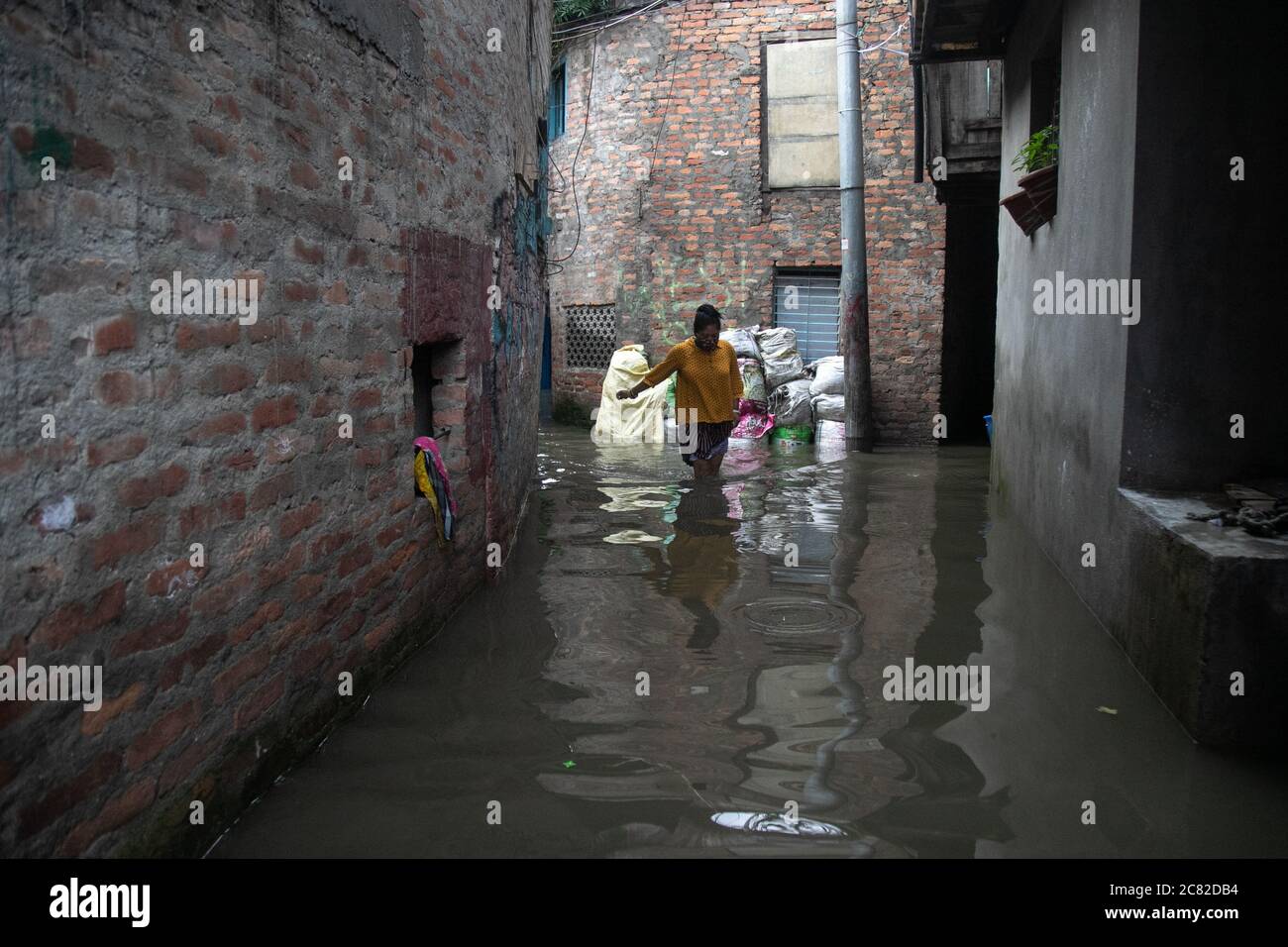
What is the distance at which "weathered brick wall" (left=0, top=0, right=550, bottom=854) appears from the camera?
75.2 inches

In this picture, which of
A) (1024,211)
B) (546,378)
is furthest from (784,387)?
(1024,211)

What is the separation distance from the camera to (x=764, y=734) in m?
3.29

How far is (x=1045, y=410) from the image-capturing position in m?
5.77

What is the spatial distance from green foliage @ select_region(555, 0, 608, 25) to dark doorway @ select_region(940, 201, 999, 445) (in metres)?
5.41

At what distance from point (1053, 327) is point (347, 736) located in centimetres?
430

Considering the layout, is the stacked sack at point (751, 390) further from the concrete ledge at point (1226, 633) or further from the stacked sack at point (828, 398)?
the concrete ledge at point (1226, 633)

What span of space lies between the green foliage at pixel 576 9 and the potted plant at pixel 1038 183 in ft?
29.7

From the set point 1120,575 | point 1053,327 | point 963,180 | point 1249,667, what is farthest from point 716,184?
point 1249,667

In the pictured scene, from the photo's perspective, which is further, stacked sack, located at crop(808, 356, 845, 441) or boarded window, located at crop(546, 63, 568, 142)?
boarded window, located at crop(546, 63, 568, 142)

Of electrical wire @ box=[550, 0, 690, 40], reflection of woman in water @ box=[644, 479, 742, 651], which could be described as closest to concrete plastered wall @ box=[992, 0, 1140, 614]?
reflection of woman in water @ box=[644, 479, 742, 651]

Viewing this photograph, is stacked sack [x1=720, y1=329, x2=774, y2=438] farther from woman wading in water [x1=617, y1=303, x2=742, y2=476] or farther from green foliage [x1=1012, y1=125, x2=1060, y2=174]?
green foliage [x1=1012, y1=125, x2=1060, y2=174]

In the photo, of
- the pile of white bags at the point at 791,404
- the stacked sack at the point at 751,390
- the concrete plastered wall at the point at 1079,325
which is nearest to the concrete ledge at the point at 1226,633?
the concrete plastered wall at the point at 1079,325

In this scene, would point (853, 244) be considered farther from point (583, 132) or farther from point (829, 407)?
point (583, 132)

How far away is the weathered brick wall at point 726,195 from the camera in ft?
41.3
